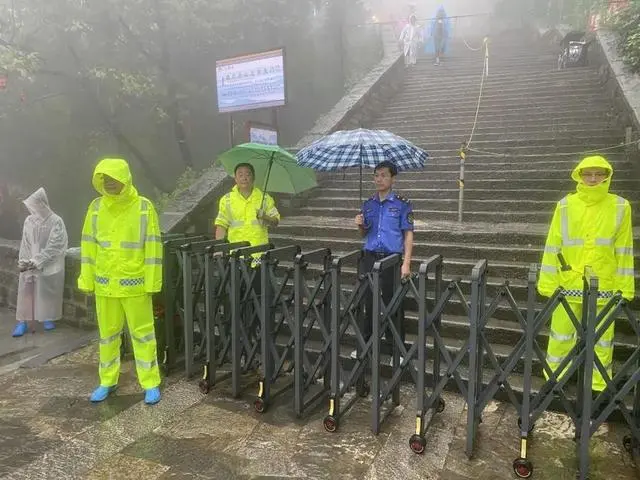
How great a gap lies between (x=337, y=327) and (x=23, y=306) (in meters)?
4.67

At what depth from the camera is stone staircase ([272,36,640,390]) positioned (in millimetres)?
5559

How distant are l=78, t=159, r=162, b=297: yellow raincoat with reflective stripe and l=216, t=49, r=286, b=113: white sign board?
5.07 metres

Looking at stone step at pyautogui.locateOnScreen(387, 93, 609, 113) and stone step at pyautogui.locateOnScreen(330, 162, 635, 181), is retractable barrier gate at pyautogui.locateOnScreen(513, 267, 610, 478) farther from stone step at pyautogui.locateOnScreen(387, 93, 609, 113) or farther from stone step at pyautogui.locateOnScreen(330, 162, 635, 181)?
stone step at pyautogui.locateOnScreen(387, 93, 609, 113)

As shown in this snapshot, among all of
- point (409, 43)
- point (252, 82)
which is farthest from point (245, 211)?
point (409, 43)

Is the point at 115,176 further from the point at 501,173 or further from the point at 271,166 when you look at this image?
the point at 501,173

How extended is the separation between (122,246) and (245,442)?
5.88 ft

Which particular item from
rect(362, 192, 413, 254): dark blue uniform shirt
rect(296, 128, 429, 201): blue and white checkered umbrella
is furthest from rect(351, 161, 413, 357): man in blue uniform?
rect(296, 128, 429, 201): blue and white checkered umbrella

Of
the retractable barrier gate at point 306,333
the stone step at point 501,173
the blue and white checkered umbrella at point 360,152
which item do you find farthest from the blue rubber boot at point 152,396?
the stone step at point 501,173

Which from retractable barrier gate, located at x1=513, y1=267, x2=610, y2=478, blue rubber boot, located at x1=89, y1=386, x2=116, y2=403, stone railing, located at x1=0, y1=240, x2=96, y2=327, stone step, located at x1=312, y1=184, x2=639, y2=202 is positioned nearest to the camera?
retractable barrier gate, located at x1=513, y1=267, x2=610, y2=478

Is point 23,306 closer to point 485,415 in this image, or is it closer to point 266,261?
point 266,261

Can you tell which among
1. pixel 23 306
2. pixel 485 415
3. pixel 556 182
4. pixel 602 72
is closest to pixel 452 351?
pixel 485 415

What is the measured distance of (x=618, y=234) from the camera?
355 cm

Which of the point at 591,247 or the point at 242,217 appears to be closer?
the point at 591,247

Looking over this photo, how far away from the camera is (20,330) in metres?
6.30
